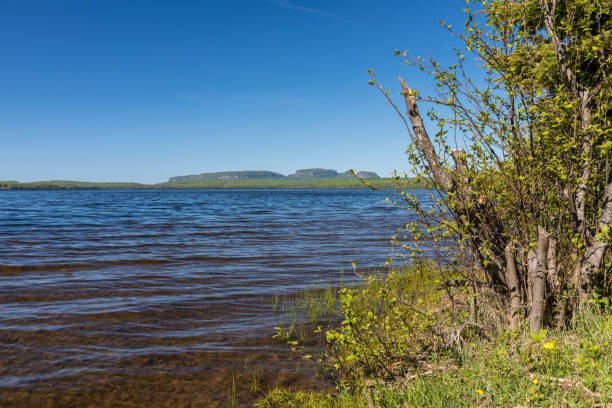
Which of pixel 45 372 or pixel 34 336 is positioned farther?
pixel 34 336

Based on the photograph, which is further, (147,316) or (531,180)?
(147,316)

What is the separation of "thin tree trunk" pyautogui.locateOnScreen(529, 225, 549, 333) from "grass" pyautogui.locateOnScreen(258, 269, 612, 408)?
17cm

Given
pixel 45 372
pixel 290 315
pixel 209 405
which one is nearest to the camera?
pixel 209 405

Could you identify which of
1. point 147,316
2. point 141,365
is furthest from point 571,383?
point 147,316

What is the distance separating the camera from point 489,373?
424 centimetres

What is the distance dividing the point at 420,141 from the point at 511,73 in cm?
142

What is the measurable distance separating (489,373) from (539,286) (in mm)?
1421

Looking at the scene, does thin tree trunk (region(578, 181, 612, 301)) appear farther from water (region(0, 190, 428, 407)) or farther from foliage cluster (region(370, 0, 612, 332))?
water (region(0, 190, 428, 407))

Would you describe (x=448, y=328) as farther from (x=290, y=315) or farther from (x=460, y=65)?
(x=290, y=315)

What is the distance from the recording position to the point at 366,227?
86.5 ft

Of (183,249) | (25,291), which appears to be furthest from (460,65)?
(183,249)

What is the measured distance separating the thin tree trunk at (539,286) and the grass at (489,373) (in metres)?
0.17

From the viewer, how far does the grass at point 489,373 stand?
11.8 ft

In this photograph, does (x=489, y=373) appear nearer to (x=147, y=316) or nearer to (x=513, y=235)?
(x=513, y=235)
